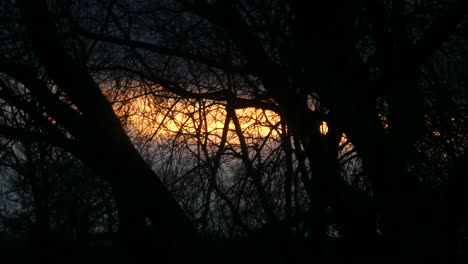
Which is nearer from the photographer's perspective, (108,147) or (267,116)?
(108,147)

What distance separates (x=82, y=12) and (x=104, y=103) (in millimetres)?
2584

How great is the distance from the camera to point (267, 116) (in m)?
8.45

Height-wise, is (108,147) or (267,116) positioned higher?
(267,116)

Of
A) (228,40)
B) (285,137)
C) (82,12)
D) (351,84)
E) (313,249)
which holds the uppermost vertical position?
(82,12)

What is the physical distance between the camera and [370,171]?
192 inches

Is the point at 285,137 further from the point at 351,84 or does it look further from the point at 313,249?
the point at 351,84

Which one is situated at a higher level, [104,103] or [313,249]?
[104,103]

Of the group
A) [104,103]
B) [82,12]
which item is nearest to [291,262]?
[104,103]

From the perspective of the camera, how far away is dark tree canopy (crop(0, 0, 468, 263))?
479cm

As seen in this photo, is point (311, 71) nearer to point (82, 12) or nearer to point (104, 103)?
point (104, 103)

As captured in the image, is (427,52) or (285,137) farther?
(285,137)

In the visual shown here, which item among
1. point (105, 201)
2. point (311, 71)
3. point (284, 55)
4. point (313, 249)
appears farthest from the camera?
point (105, 201)

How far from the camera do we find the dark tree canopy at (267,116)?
4.79 m

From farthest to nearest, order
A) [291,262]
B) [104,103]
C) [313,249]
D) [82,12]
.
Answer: [82,12] < [291,262] < [313,249] < [104,103]
